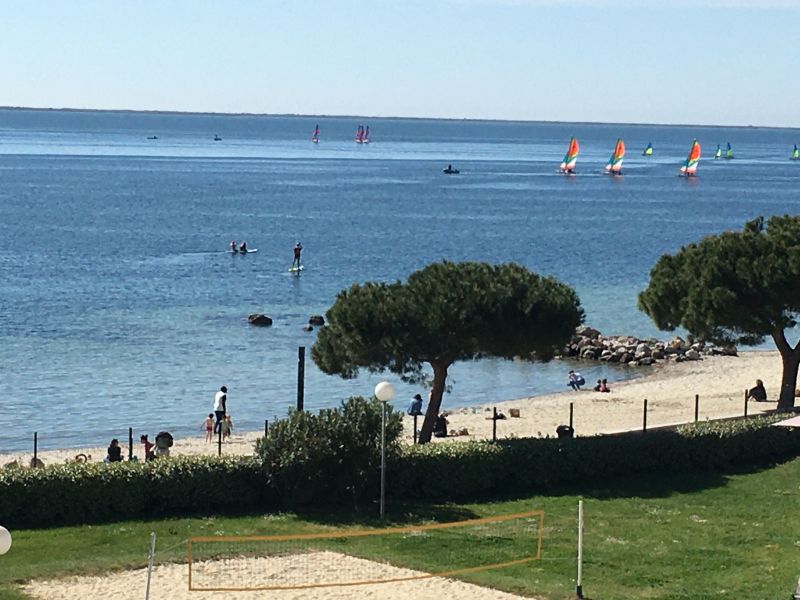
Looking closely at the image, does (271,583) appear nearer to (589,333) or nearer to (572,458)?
(572,458)

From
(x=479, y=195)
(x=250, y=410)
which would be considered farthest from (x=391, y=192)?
(x=250, y=410)

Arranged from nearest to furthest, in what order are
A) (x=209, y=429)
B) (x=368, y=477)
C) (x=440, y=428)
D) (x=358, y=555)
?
1. (x=358, y=555)
2. (x=368, y=477)
3. (x=440, y=428)
4. (x=209, y=429)

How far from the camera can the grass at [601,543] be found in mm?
18172

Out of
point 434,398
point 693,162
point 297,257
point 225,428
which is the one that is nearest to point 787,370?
point 434,398

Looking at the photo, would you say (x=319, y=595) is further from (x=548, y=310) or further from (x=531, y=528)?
(x=548, y=310)

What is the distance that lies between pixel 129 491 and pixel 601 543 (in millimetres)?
7244

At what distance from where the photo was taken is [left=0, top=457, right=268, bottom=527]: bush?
69.1ft

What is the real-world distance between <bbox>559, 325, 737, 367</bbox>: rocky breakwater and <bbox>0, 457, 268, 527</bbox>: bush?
30926 millimetres

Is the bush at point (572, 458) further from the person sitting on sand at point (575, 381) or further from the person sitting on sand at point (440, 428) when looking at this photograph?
the person sitting on sand at point (575, 381)

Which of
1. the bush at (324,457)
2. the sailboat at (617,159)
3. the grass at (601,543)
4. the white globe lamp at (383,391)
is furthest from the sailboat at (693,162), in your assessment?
the white globe lamp at (383,391)

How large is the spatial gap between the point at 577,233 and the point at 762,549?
9013cm

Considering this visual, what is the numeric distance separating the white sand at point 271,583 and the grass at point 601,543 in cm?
38

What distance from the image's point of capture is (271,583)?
59.7 ft

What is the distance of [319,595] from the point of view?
1753 centimetres
